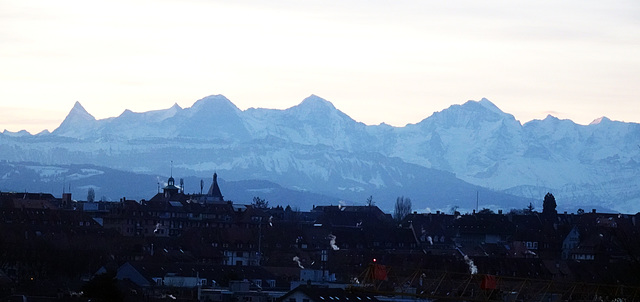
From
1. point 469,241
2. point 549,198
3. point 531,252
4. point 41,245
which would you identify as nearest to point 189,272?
point 41,245

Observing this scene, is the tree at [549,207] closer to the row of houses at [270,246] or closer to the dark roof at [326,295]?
the row of houses at [270,246]

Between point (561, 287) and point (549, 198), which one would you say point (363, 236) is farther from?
point (561, 287)

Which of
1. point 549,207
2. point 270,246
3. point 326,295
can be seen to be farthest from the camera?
point 549,207

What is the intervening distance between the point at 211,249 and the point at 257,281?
2845cm

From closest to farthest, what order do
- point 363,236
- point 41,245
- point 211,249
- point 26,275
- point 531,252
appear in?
point 26,275, point 41,245, point 211,249, point 531,252, point 363,236

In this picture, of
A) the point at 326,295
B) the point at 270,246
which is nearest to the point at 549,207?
the point at 270,246

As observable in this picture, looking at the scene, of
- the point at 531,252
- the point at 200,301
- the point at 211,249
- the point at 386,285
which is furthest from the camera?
the point at 531,252

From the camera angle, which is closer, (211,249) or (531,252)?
(211,249)

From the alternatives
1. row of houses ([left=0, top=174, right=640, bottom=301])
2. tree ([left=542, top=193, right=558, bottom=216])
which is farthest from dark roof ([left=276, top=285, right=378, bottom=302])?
tree ([left=542, top=193, right=558, bottom=216])

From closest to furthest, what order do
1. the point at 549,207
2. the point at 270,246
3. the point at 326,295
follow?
the point at 326,295 → the point at 270,246 → the point at 549,207

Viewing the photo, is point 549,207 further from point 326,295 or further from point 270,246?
point 326,295

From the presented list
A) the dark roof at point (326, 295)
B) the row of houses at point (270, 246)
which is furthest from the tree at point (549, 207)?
the dark roof at point (326, 295)

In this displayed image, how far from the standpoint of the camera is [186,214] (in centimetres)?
17050

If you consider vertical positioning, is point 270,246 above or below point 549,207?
below
